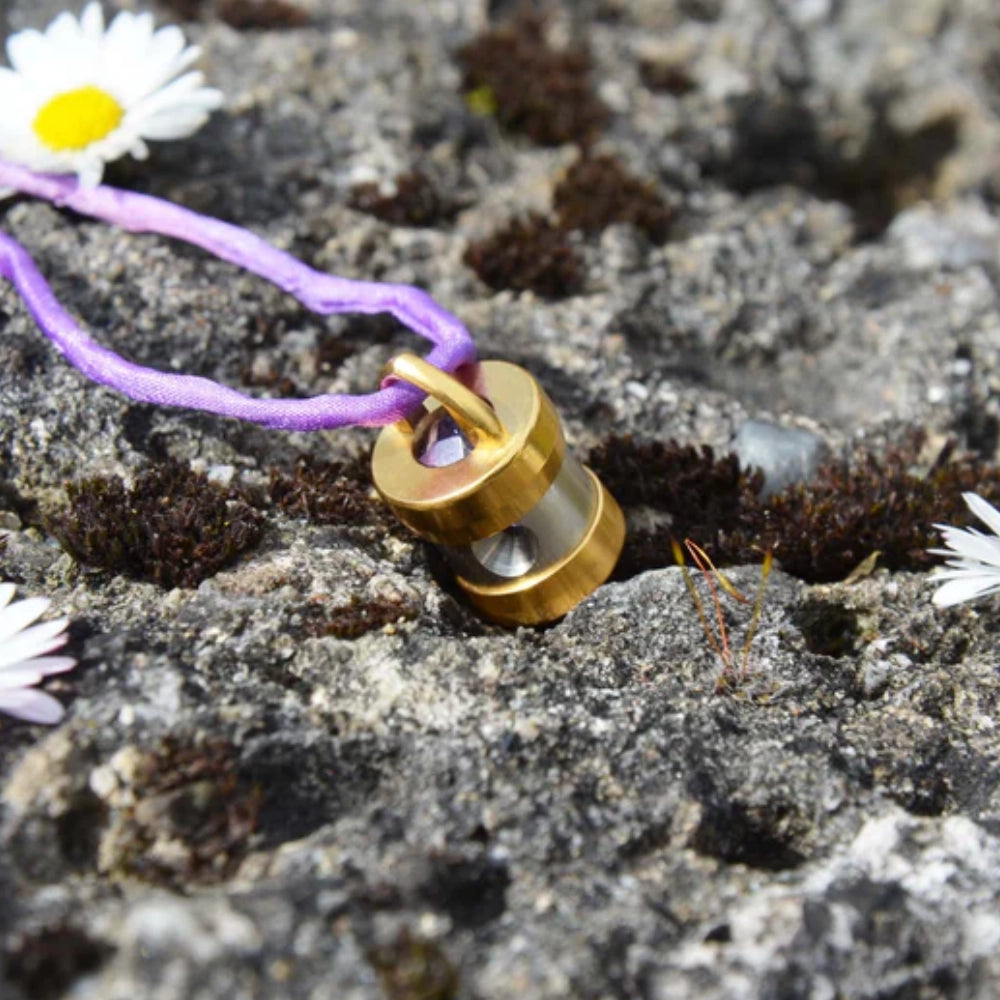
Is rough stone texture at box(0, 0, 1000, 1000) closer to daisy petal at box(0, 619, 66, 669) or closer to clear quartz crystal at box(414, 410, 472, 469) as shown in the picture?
daisy petal at box(0, 619, 66, 669)

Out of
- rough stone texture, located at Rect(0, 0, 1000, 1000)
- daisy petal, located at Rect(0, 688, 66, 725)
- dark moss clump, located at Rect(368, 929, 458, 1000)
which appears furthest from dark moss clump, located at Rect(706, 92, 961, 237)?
dark moss clump, located at Rect(368, 929, 458, 1000)

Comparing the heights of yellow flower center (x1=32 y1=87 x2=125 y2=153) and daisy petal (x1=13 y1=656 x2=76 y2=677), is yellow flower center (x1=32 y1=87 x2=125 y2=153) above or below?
above

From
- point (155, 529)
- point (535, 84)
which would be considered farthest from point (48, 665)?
point (535, 84)

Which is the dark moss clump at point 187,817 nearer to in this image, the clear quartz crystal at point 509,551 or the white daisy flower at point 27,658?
the white daisy flower at point 27,658

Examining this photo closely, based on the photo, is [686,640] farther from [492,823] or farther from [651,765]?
[492,823]

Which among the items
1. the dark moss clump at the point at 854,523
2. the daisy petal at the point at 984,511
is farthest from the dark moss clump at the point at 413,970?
the daisy petal at the point at 984,511

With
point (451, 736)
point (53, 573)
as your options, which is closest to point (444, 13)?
point (53, 573)

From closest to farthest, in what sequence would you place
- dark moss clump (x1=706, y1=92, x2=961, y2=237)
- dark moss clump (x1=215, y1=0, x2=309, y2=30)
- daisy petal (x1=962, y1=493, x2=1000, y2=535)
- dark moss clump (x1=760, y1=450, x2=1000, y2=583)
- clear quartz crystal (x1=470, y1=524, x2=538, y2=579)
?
daisy petal (x1=962, y1=493, x2=1000, y2=535) → clear quartz crystal (x1=470, y1=524, x2=538, y2=579) → dark moss clump (x1=760, y1=450, x2=1000, y2=583) → dark moss clump (x1=215, y1=0, x2=309, y2=30) → dark moss clump (x1=706, y1=92, x2=961, y2=237)
